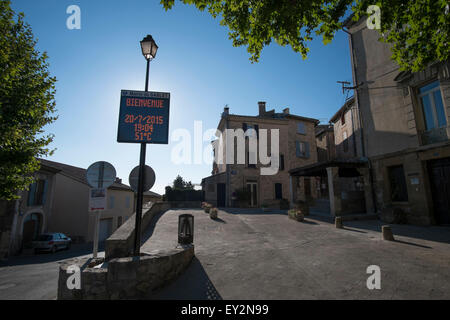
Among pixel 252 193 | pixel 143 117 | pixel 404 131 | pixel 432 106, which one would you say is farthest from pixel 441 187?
pixel 252 193

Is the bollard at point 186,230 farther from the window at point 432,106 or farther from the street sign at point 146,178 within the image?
the window at point 432,106

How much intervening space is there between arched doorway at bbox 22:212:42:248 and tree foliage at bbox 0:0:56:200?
11137 mm

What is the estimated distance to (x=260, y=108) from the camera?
2444cm

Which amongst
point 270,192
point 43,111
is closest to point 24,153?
point 43,111

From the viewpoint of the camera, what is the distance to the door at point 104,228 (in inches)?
853

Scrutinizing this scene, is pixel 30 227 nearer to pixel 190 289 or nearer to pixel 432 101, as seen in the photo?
pixel 190 289

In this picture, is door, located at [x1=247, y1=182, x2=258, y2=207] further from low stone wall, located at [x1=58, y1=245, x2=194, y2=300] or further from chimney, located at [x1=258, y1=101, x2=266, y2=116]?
low stone wall, located at [x1=58, y1=245, x2=194, y2=300]

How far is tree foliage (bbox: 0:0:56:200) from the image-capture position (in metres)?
7.14

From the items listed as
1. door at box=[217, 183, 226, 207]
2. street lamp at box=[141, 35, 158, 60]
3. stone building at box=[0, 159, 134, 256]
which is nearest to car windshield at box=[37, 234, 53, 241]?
stone building at box=[0, 159, 134, 256]

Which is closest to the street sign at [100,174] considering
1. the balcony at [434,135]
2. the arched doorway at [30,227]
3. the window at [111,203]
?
the balcony at [434,135]

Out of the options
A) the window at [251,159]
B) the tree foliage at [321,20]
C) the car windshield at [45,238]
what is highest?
the tree foliage at [321,20]

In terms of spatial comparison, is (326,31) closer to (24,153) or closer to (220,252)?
(220,252)

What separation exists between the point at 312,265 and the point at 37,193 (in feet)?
67.9

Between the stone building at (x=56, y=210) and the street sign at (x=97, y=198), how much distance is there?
1186 cm
